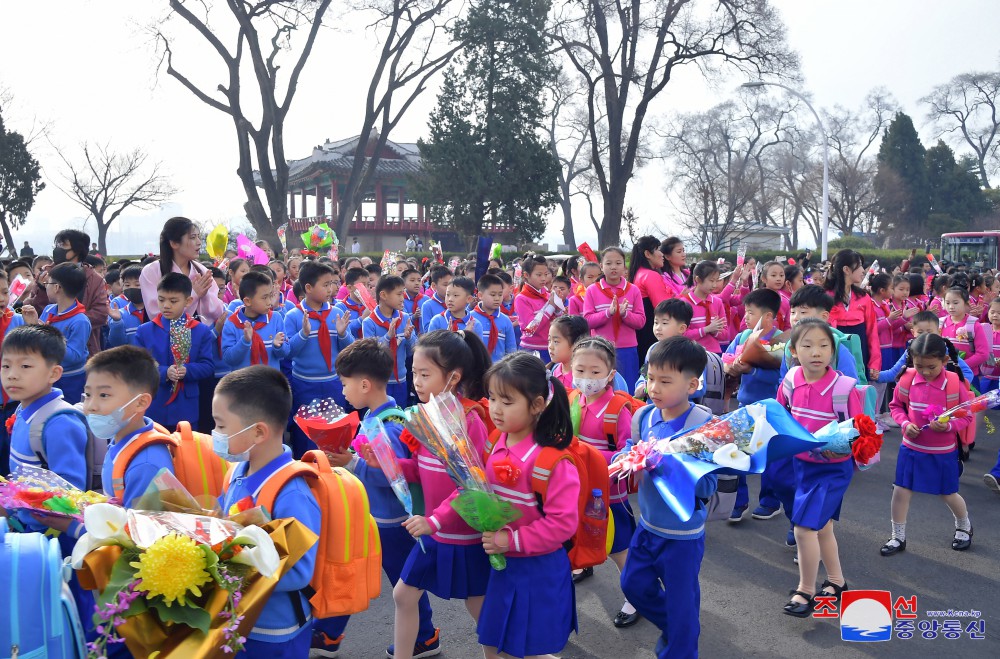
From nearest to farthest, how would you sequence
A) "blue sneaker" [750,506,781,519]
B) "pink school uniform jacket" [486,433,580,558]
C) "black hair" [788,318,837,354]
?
"pink school uniform jacket" [486,433,580,558] < "black hair" [788,318,837,354] < "blue sneaker" [750,506,781,519]

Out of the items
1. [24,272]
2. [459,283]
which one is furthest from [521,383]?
[24,272]

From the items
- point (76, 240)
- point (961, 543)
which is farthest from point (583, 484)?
point (76, 240)

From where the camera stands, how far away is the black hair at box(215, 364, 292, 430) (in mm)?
2768

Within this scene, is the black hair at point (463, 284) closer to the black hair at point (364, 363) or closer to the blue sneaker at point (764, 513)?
the blue sneaker at point (764, 513)

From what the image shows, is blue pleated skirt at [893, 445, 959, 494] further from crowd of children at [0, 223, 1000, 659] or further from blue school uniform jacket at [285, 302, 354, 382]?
blue school uniform jacket at [285, 302, 354, 382]

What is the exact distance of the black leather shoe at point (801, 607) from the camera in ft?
13.8

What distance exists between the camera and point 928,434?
512 cm

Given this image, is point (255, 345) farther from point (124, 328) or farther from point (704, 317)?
point (704, 317)

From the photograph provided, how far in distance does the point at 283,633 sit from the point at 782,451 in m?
1.99

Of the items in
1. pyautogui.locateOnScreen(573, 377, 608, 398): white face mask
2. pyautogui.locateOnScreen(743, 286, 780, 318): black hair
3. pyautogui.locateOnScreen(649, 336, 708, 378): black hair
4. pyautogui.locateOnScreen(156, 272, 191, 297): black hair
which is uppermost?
pyautogui.locateOnScreen(156, 272, 191, 297): black hair

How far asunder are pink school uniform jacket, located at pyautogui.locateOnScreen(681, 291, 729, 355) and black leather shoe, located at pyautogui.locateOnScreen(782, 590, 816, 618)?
3.14 meters

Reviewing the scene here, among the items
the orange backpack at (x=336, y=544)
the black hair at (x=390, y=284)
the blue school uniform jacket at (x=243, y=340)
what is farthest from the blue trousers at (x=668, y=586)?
the black hair at (x=390, y=284)

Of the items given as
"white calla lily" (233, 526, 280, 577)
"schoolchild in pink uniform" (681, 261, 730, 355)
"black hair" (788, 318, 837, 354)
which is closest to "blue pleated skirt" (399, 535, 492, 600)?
"white calla lily" (233, 526, 280, 577)

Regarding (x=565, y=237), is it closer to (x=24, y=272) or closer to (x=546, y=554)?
(x=24, y=272)
